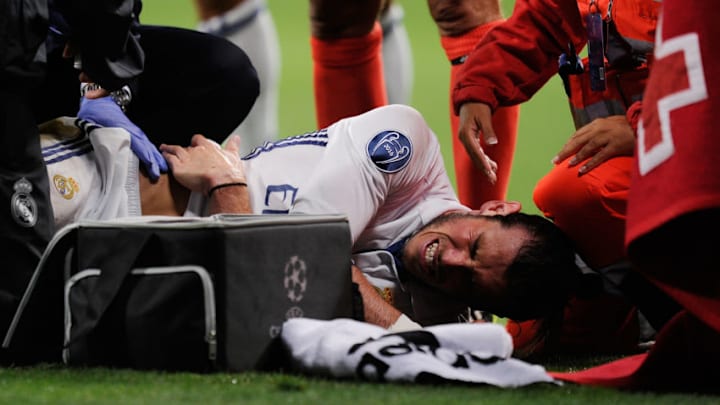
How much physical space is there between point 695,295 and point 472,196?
4.73 feet

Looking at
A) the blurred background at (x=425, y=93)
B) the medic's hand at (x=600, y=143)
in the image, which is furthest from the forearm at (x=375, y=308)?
the blurred background at (x=425, y=93)

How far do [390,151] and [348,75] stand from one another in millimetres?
1116

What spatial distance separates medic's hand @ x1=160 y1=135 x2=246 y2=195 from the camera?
235 cm

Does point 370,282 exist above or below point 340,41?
below

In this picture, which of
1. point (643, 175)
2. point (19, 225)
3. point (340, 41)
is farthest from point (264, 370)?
point (340, 41)

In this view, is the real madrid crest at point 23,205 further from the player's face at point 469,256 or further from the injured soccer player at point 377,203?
the player's face at point 469,256

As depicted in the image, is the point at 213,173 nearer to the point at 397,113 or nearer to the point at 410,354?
the point at 397,113

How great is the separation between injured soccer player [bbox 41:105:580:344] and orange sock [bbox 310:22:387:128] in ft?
3.03

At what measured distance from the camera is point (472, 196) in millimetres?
3049

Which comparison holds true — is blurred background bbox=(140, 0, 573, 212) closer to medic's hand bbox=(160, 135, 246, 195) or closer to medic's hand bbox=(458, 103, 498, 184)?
medic's hand bbox=(458, 103, 498, 184)

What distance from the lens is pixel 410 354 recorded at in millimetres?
1689

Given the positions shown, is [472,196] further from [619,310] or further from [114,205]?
[114,205]

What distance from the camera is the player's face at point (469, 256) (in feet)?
6.95

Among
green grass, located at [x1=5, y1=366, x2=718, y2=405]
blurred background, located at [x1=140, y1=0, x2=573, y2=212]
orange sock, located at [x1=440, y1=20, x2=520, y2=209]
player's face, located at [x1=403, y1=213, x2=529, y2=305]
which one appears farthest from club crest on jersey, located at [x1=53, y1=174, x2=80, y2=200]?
blurred background, located at [x1=140, y1=0, x2=573, y2=212]
